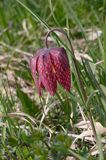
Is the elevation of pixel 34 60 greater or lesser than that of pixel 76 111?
greater

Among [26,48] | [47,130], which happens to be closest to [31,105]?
[47,130]

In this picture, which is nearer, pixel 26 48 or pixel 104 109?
pixel 104 109

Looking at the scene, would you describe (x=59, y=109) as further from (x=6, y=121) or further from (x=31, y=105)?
(x=6, y=121)

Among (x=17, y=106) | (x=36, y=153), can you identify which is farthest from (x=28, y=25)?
(x=36, y=153)

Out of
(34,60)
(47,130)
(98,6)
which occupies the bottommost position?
(47,130)

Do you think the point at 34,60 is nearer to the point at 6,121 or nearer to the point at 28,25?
the point at 6,121

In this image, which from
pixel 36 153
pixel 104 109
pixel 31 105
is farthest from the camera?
pixel 31 105

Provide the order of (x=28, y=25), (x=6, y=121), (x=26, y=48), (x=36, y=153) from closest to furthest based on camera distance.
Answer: (x=36, y=153) → (x=6, y=121) → (x=26, y=48) → (x=28, y=25)
